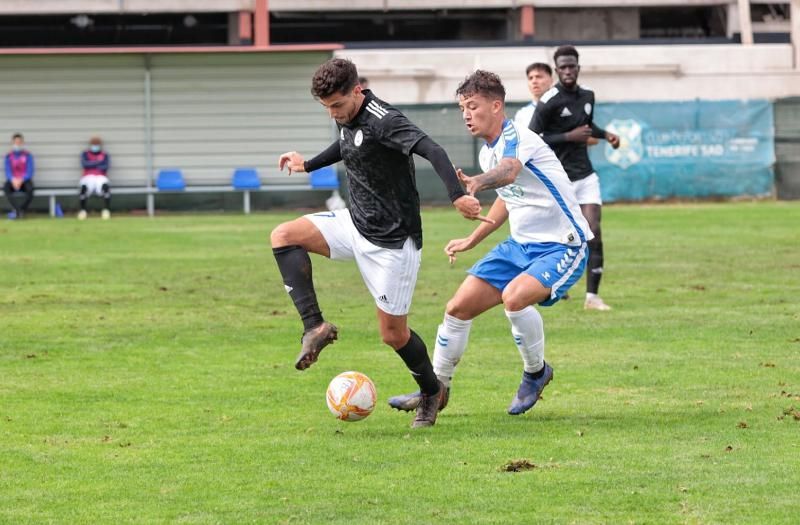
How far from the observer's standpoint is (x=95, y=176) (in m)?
33.4

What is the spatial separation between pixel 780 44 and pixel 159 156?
16526 millimetres

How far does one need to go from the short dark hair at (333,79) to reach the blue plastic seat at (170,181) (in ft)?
88.0

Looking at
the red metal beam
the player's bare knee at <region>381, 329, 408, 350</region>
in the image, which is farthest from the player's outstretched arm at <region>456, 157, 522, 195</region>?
the red metal beam

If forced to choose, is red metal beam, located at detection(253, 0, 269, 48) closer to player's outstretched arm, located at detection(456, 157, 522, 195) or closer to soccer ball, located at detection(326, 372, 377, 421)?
player's outstretched arm, located at detection(456, 157, 522, 195)

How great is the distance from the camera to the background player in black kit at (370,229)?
761 cm

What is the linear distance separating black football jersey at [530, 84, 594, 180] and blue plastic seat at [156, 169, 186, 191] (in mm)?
21256

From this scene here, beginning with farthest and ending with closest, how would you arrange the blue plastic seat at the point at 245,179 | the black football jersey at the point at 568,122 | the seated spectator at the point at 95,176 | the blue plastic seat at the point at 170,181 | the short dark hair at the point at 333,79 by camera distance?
1. the blue plastic seat at the point at 170,181
2. the blue plastic seat at the point at 245,179
3. the seated spectator at the point at 95,176
4. the black football jersey at the point at 568,122
5. the short dark hair at the point at 333,79

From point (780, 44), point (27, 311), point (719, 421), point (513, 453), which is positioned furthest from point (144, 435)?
point (780, 44)

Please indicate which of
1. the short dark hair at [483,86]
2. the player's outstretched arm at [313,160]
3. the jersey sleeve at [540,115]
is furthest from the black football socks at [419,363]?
the jersey sleeve at [540,115]

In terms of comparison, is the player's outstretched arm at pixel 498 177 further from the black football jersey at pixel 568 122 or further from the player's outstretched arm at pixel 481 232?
the black football jersey at pixel 568 122

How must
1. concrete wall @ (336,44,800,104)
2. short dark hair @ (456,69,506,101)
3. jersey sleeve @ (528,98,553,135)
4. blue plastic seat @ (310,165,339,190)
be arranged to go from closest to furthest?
1. short dark hair @ (456,69,506,101)
2. jersey sleeve @ (528,98,553,135)
3. blue plastic seat @ (310,165,339,190)
4. concrete wall @ (336,44,800,104)

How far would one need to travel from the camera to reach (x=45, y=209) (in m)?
34.2

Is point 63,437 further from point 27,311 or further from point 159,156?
point 159,156

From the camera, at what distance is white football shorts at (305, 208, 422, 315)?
791cm
